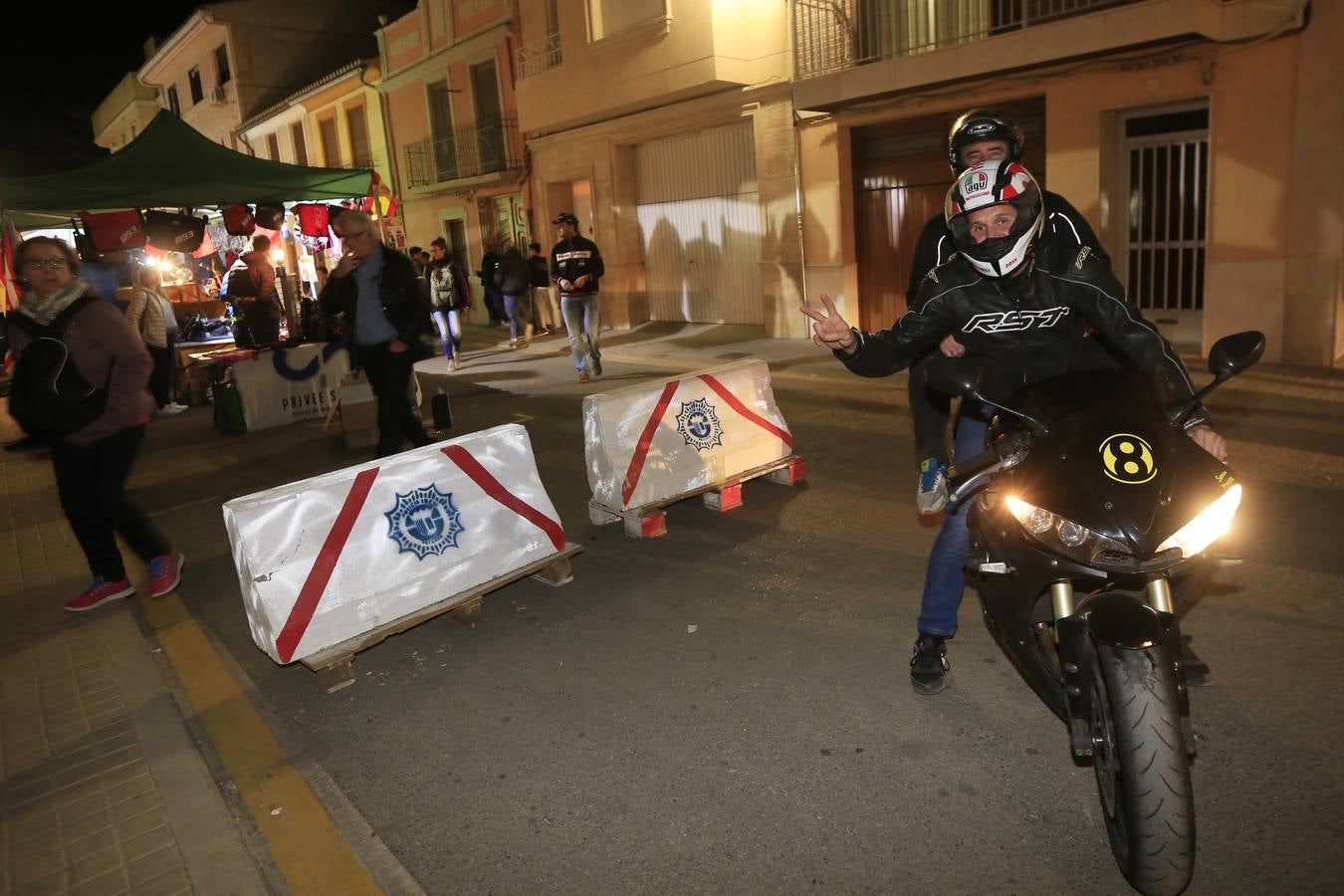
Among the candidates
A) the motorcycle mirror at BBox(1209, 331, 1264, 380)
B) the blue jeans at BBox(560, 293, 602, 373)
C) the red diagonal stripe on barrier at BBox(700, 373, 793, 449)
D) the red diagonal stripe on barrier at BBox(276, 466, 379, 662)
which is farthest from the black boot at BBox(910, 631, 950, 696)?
the blue jeans at BBox(560, 293, 602, 373)

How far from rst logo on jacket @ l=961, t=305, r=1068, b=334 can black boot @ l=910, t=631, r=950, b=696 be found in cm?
126

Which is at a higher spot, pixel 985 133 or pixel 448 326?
pixel 985 133

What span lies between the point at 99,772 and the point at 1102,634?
3.55 m

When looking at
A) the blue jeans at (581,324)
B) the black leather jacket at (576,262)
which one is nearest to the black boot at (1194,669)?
the black leather jacket at (576,262)

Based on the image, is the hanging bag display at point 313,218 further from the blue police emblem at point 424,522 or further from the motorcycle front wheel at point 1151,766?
the motorcycle front wheel at point 1151,766

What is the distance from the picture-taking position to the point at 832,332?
10.00 feet

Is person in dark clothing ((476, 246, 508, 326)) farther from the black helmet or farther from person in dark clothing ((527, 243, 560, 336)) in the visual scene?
the black helmet

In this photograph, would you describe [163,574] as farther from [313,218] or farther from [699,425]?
[313,218]

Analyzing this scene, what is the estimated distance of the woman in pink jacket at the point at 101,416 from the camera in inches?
185

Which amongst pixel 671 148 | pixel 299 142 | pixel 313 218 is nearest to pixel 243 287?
pixel 313 218

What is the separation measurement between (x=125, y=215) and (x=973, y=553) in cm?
1139

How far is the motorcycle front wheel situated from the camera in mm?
2270

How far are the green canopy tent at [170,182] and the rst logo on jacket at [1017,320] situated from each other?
9712mm

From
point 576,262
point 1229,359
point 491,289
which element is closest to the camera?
point 1229,359
